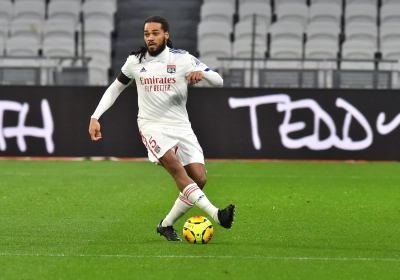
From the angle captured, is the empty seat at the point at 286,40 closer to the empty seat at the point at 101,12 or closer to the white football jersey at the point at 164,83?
the empty seat at the point at 101,12

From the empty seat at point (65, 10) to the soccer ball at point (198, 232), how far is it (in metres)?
16.9

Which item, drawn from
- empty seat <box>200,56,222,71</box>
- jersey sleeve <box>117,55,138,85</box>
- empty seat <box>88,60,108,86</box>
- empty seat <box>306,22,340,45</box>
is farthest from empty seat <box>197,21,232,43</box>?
jersey sleeve <box>117,55,138,85</box>

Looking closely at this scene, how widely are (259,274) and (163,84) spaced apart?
95.5 inches

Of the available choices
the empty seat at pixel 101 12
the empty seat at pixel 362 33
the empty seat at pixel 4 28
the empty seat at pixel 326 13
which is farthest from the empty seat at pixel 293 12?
the empty seat at pixel 4 28

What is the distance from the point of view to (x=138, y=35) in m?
23.6

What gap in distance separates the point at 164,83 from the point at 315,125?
10170mm

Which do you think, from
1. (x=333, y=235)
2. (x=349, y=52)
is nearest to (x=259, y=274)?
(x=333, y=235)

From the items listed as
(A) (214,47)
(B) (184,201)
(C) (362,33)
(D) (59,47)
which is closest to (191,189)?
(B) (184,201)

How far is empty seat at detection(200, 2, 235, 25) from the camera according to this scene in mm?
23406

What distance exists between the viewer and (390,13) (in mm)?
23078

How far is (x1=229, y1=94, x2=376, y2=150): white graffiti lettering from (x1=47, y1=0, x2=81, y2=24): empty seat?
25.3 feet

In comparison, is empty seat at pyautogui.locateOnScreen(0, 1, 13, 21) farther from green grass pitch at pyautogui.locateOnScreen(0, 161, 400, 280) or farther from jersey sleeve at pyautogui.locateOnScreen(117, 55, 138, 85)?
jersey sleeve at pyautogui.locateOnScreen(117, 55, 138, 85)

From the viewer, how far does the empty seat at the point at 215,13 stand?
23.4 meters

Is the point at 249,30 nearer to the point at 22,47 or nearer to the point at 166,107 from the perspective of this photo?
the point at 22,47
